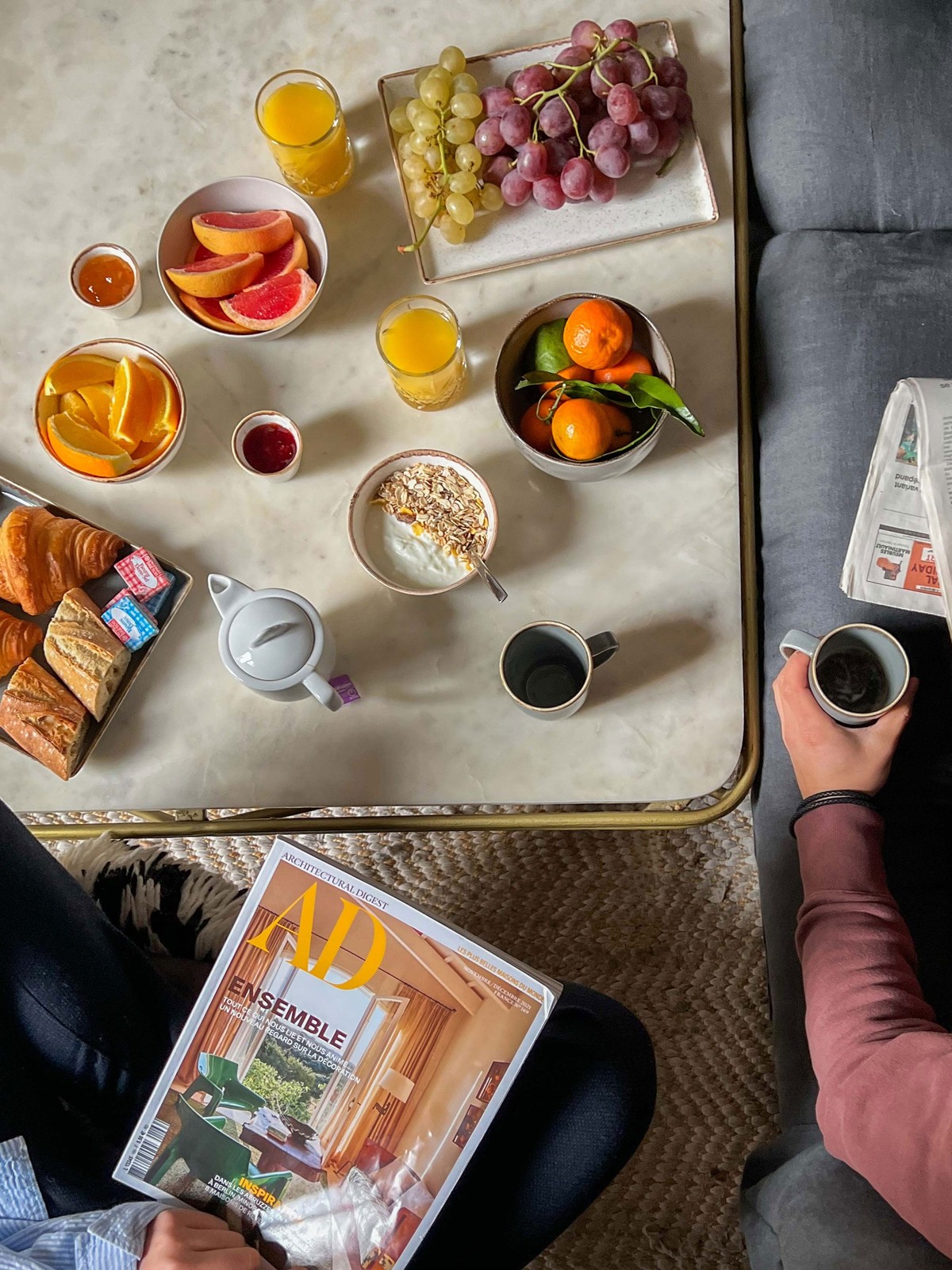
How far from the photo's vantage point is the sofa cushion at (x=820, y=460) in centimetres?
102

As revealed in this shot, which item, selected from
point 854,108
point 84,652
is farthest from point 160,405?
point 854,108

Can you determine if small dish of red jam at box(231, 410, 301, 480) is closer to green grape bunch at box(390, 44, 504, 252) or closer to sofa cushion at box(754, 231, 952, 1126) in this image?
green grape bunch at box(390, 44, 504, 252)

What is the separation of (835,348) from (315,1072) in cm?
93

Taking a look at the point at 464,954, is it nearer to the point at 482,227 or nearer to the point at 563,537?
the point at 563,537

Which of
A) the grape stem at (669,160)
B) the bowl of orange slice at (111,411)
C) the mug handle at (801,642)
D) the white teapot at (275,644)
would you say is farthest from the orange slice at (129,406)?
the mug handle at (801,642)

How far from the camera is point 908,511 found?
101cm

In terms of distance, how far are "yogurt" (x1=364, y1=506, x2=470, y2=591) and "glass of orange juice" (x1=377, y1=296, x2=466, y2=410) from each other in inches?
5.0

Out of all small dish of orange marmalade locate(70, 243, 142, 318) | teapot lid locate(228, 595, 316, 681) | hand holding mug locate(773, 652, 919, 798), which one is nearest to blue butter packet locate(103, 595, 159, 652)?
teapot lid locate(228, 595, 316, 681)

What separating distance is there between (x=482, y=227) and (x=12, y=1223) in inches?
42.6

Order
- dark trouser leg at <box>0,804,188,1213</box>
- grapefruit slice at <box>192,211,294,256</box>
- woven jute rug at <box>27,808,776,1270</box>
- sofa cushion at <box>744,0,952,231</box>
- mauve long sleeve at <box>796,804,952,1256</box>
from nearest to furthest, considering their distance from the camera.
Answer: mauve long sleeve at <box>796,804,952,1256</box> → dark trouser leg at <box>0,804,188,1213</box> → grapefruit slice at <box>192,211,294,256</box> → sofa cushion at <box>744,0,952,231</box> → woven jute rug at <box>27,808,776,1270</box>

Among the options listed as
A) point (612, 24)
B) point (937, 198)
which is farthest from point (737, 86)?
point (937, 198)

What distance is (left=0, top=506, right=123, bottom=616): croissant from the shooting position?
964mm

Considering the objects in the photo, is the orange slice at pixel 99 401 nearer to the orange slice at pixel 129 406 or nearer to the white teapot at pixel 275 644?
the orange slice at pixel 129 406

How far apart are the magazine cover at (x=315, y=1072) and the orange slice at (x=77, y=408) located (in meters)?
0.50
